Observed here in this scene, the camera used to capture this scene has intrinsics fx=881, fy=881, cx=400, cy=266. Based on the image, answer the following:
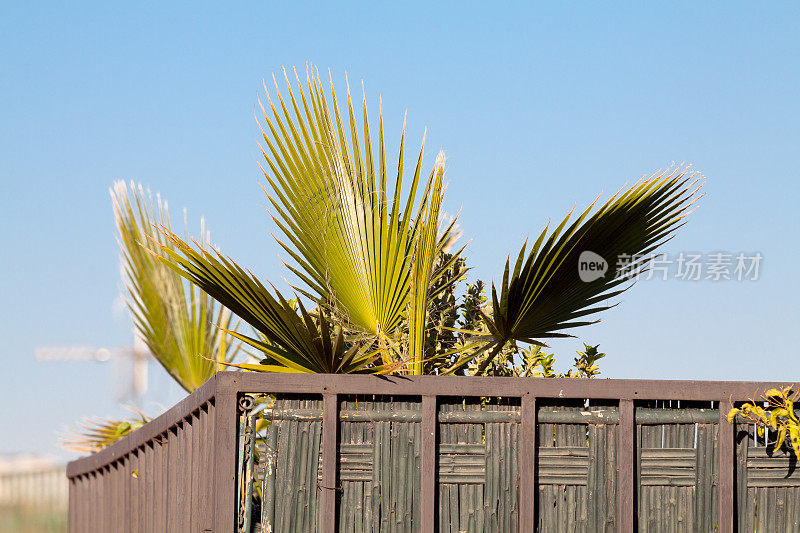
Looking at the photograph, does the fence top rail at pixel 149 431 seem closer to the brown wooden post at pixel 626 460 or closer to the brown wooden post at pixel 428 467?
the brown wooden post at pixel 428 467

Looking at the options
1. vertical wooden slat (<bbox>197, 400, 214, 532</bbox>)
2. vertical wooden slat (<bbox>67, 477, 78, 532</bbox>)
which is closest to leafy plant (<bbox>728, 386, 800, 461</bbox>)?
vertical wooden slat (<bbox>197, 400, 214, 532</bbox>)

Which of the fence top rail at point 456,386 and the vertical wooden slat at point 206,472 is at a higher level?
the fence top rail at point 456,386

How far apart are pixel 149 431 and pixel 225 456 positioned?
7.55 feet

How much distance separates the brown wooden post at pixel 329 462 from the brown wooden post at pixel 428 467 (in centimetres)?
54

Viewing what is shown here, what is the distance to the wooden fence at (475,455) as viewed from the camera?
5.50m

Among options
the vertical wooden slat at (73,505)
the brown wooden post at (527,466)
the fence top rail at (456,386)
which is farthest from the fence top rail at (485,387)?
the vertical wooden slat at (73,505)

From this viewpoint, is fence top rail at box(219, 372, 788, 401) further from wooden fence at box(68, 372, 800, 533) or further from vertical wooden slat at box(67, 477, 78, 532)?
vertical wooden slat at box(67, 477, 78, 532)

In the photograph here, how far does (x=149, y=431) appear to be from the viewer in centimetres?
747

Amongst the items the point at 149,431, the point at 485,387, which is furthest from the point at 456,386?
the point at 149,431

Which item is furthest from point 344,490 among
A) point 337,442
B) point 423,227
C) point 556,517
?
point 423,227

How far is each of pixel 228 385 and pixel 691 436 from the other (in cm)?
297

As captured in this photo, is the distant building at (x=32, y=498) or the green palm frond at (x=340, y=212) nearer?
the green palm frond at (x=340, y=212)

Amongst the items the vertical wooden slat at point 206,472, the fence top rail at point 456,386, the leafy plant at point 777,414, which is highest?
the fence top rail at point 456,386

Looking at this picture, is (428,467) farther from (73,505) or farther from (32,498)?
(32,498)
